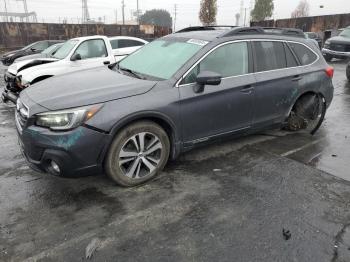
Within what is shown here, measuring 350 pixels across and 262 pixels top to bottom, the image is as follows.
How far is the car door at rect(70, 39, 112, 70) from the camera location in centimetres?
870

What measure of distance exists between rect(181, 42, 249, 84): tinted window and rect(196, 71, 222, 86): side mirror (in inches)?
6.0

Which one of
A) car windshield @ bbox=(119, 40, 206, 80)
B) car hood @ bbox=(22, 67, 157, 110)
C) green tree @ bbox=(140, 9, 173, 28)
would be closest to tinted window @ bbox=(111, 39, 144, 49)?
car windshield @ bbox=(119, 40, 206, 80)

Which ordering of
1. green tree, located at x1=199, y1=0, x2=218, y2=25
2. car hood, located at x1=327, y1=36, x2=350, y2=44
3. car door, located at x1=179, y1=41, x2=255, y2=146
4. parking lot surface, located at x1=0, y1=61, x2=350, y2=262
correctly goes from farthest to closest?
green tree, located at x1=199, y1=0, x2=218, y2=25
car hood, located at x1=327, y1=36, x2=350, y2=44
car door, located at x1=179, y1=41, x2=255, y2=146
parking lot surface, located at x1=0, y1=61, x2=350, y2=262

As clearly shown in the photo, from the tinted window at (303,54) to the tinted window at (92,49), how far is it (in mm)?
5425

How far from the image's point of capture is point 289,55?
5.11m

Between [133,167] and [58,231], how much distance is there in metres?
1.05

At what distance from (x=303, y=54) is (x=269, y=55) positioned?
80cm

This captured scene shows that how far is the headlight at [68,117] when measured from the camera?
334 centimetres

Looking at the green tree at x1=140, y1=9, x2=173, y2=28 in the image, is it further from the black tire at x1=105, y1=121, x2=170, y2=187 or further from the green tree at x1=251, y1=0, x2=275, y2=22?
the black tire at x1=105, y1=121, x2=170, y2=187

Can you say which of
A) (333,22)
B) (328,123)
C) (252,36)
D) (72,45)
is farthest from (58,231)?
(333,22)

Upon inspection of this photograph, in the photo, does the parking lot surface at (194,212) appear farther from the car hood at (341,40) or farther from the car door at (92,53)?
the car hood at (341,40)

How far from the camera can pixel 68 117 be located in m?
3.36

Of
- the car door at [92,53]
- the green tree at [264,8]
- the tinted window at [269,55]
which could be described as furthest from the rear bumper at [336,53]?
the green tree at [264,8]

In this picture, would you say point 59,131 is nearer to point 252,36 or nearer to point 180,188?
point 180,188
